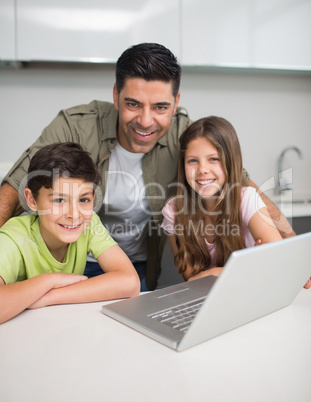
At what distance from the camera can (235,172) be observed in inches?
60.6

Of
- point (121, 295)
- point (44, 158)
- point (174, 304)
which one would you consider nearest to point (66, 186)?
point (44, 158)

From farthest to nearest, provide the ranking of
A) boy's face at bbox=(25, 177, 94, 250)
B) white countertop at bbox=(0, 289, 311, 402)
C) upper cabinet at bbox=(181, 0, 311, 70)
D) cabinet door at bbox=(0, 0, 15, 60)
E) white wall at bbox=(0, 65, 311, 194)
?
white wall at bbox=(0, 65, 311, 194)
upper cabinet at bbox=(181, 0, 311, 70)
cabinet door at bbox=(0, 0, 15, 60)
boy's face at bbox=(25, 177, 94, 250)
white countertop at bbox=(0, 289, 311, 402)

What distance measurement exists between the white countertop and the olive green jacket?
0.96 metres

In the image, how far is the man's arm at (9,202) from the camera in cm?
144

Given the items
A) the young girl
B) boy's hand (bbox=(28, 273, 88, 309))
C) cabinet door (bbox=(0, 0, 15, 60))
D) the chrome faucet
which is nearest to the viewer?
boy's hand (bbox=(28, 273, 88, 309))

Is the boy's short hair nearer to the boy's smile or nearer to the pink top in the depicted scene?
the boy's smile

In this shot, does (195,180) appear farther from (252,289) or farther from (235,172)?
(252,289)

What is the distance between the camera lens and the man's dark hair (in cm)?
151

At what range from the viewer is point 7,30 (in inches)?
84.8

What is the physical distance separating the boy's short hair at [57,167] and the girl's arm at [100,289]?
0.98 feet

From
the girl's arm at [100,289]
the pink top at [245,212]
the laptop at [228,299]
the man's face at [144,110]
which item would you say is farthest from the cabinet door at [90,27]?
the laptop at [228,299]

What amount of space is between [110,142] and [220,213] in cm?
57

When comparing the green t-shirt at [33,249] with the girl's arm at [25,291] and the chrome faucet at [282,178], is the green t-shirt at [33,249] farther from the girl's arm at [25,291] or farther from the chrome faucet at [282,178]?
the chrome faucet at [282,178]

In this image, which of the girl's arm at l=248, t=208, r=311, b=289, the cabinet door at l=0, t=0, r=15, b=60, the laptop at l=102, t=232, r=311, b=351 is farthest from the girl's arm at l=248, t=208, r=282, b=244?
the cabinet door at l=0, t=0, r=15, b=60
